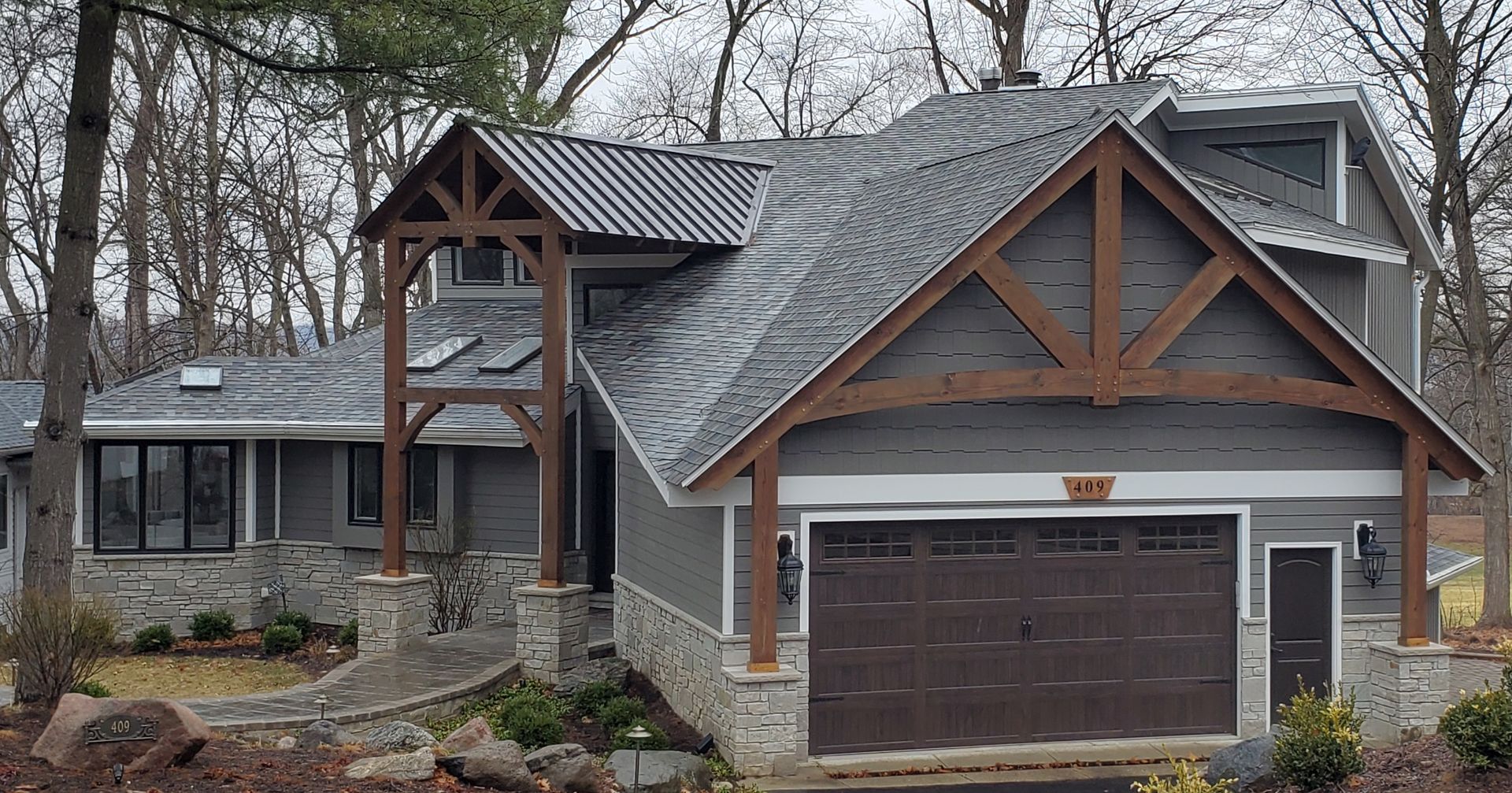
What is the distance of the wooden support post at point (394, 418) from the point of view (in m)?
16.4

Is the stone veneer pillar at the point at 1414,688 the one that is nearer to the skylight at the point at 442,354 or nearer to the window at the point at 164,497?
the skylight at the point at 442,354

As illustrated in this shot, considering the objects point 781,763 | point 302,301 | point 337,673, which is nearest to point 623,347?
point 337,673

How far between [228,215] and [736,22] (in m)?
11.5

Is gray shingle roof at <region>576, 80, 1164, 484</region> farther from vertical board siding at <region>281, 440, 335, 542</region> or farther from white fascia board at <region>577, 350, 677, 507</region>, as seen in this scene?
vertical board siding at <region>281, 440, 335, 542</region>

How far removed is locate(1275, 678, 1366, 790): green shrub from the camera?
29.7 ft

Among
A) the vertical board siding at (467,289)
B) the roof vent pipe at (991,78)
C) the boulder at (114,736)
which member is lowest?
the boulder at (114,736)

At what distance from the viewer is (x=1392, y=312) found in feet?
60.6

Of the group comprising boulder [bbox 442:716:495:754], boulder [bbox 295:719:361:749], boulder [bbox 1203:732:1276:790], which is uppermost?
boulder [bbox 442:716:495:754]

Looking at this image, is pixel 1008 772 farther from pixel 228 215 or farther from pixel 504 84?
pixel 228 215

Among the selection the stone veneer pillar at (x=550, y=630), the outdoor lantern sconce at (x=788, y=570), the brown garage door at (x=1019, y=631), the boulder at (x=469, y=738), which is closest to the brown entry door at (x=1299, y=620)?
the brown garage door at (x=1019, y=631)

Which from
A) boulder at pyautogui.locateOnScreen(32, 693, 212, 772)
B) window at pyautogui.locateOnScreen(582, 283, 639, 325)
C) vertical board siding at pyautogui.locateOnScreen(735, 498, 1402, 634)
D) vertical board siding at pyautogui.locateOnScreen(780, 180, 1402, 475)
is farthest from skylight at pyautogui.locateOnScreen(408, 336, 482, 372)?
vertical board siding at pyautogui.locateOnScreen(735, 498, 1402, 634)

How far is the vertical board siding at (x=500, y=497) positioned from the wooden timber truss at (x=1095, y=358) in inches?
286

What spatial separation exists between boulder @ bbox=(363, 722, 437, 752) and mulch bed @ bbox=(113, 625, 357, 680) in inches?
237

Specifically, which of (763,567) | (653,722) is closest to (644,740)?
(653,722)
